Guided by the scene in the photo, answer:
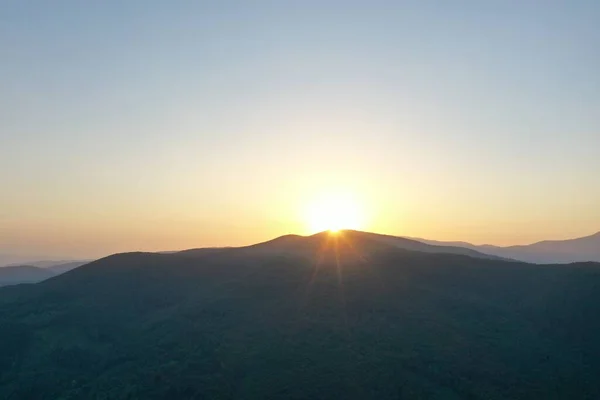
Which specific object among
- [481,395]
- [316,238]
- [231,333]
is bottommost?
[481,395]

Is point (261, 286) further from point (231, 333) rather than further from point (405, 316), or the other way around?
point (405, 316)

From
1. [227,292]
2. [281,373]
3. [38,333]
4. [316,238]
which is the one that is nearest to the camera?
[281,373]

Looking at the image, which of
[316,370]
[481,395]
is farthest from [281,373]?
[481,395]

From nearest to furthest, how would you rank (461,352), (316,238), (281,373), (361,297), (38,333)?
(281,373) < (461,352) < (38,333) < (361,297) < (316,238)

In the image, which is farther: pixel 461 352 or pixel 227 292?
pixel 227 292

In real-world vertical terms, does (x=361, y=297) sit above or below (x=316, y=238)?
below

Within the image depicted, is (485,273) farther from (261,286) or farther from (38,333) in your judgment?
(38,333)
